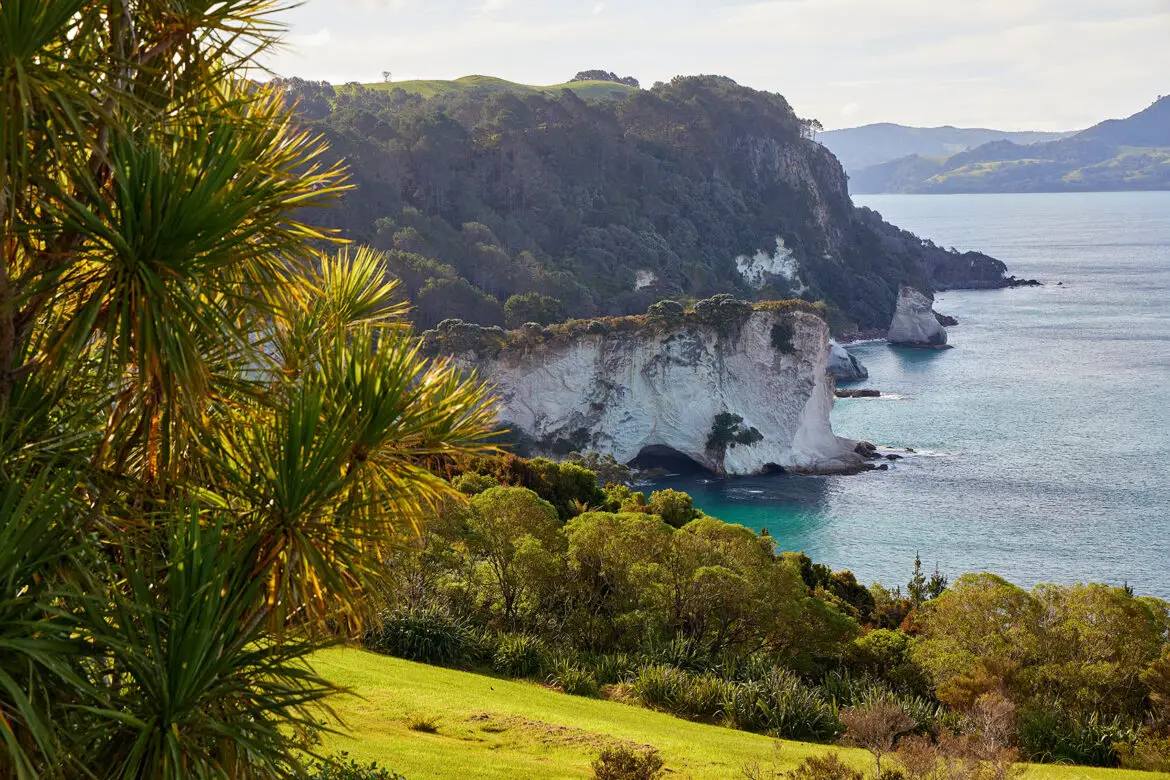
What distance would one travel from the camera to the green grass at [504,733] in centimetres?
913

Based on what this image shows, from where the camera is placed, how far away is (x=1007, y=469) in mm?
50438

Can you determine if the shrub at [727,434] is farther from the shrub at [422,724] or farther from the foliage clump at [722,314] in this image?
the shrub at [422,724]

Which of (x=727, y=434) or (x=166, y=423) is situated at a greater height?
(x=166, y=423)

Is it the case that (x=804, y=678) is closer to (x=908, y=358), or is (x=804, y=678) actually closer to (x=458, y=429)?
(x=458, y=429)

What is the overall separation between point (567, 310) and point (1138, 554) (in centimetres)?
3809

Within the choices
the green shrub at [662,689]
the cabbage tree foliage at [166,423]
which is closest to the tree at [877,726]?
the green shrub at [662,689]

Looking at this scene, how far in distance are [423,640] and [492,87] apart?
10881 cm

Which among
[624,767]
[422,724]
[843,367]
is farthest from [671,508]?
[843,367]

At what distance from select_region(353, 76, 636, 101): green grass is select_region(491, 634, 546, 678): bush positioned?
307 ft

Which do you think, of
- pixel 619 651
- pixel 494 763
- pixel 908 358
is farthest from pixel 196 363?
pixel 908 358

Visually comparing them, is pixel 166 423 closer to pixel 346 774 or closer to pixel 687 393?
pixel 346 774

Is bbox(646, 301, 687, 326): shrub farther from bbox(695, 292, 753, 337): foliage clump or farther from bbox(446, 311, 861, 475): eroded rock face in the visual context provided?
bbox(695, 292, 753, 337): foliage clump

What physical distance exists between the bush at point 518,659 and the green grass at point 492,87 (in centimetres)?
9342

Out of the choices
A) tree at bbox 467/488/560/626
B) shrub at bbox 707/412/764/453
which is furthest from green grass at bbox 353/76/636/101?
tree at bbox 467/488/560/626
